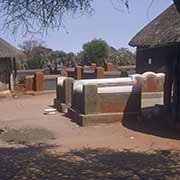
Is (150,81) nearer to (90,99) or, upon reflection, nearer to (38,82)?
(90,99)

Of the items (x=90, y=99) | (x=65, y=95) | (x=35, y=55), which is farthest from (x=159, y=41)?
(x=35, y=55)

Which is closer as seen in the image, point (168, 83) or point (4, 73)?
point (168, 83)

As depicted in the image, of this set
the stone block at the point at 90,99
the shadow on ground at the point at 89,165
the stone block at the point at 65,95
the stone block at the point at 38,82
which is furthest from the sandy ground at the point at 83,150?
the stone block at the point at 38,82

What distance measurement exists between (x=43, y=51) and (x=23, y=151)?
49.3 m

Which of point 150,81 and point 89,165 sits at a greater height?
point 150,81

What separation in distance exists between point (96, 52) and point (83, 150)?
4332cm

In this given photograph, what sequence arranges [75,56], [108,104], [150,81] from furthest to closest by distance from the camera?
[75,56] → [150,81] → [108,104]

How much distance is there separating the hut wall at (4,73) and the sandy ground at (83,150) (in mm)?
10759

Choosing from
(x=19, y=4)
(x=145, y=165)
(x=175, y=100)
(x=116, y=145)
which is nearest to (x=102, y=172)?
(x=145, y=165)

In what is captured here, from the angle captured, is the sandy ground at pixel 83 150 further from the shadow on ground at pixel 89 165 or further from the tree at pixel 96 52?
the tree at pixel 96 52

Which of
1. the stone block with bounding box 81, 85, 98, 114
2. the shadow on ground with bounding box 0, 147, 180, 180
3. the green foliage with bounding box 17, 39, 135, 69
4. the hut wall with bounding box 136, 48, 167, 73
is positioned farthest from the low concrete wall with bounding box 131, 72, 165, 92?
the green foliage with bounding box 17, 39, 135, 69

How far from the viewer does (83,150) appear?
481 inches

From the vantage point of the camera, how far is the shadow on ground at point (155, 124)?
14742 mm

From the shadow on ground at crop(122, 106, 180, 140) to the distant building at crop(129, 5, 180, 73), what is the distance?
6.55 ft
